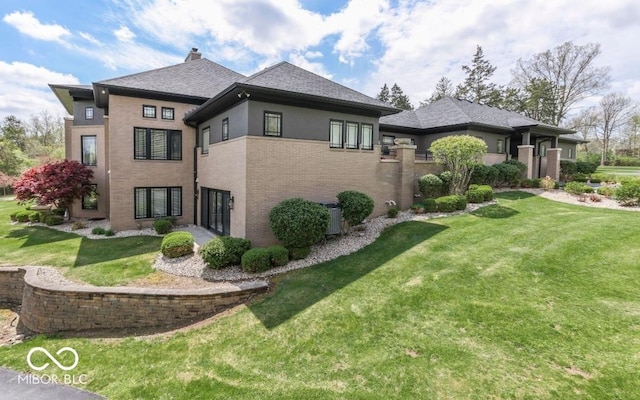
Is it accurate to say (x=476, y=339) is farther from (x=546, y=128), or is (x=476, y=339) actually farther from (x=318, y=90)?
(x=546, y=128)

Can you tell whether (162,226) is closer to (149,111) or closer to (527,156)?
(149,111)

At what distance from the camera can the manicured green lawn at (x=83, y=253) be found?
9.43 meters

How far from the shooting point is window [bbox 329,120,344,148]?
39.5ft

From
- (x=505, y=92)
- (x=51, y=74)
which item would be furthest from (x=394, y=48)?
→ (x=505, y=92)

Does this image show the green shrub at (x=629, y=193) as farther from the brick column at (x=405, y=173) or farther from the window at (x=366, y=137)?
the window at (x=366, y=137)

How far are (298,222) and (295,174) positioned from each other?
2.31 meters

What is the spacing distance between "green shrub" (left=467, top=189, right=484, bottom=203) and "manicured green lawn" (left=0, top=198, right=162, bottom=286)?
14.5 m

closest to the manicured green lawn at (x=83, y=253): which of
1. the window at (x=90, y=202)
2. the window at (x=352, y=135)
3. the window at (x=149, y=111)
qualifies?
the window at (x=90, y=202)

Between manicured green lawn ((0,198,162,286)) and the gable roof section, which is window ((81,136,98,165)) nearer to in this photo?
manicured green lawn ((0,198,162,286))

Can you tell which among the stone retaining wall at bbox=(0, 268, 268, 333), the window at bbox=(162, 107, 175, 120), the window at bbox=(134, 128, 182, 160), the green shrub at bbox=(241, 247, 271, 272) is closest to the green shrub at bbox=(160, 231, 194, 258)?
the stone retaining wall at bbox=(0, 268, 268, 333)

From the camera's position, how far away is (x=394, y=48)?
15.7 m

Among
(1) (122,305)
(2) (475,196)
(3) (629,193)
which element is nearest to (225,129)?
(1) (122,305)

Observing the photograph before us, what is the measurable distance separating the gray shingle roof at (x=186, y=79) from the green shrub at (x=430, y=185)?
11409 mm

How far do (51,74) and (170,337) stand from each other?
2858 cm
